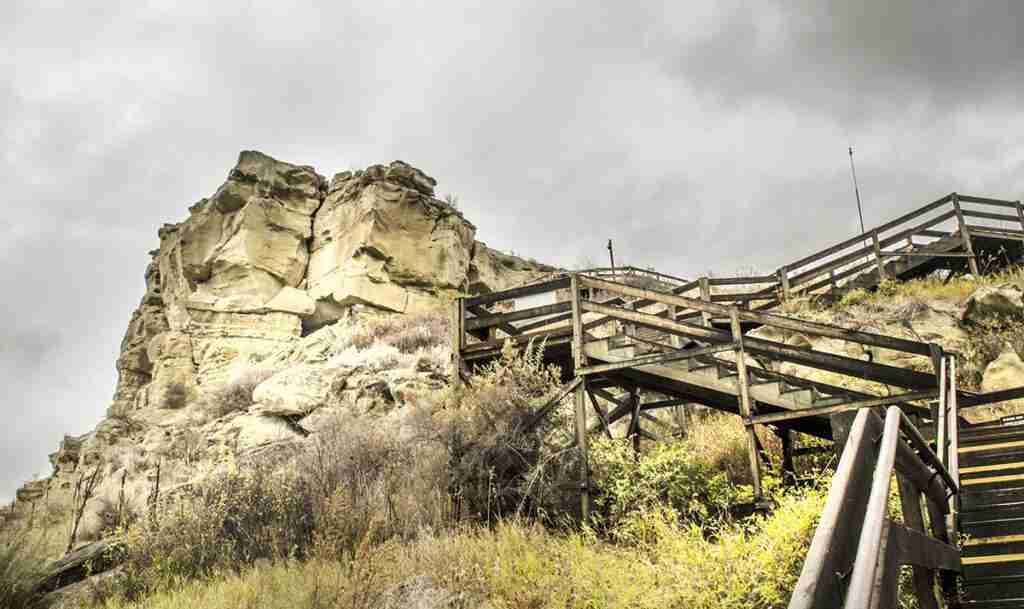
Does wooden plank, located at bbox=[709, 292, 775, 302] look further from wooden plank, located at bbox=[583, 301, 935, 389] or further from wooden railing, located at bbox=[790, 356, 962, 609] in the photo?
wooden railing, located at bbox=[790, 356, 962, 609]

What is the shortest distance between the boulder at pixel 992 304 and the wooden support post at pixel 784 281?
4388 mm

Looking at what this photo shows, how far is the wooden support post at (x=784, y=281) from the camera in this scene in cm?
1934

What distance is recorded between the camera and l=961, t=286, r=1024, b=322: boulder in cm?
1528

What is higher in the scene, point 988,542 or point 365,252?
point 365,252

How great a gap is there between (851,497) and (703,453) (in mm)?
10326

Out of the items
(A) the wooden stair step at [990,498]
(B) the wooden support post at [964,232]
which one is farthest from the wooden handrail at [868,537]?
(B) the wooden support post at [964,232]

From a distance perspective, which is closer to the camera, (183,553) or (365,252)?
(183,553)

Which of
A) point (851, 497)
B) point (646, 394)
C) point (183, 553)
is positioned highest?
point (646, 394)

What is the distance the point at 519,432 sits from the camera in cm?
1062

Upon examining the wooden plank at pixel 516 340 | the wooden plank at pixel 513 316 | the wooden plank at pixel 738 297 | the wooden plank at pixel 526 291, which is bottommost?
the wooden plank at pixel 516 340

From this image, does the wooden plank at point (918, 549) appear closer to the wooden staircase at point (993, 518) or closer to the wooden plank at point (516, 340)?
the wooden staircase at point (993, 518)

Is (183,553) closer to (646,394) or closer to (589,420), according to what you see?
(589,420)

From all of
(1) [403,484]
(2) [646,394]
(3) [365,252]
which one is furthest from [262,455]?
(3) [365,252]

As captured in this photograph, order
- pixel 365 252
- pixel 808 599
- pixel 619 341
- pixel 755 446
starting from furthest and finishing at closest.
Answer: pixel 365 252, pixel 619 341, pixel 755 446, pixel 808 599
